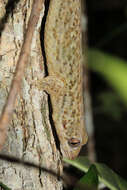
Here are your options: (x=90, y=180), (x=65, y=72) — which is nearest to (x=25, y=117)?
(x=90, y=180)

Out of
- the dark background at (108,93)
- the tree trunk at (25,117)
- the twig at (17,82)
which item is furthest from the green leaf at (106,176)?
the dark background at (108,93)

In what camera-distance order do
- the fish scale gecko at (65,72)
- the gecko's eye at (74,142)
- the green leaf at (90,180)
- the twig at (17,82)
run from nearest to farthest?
the twig at (17,82) → the green leaf at (90,180) → the fish scale gecko at (65,72) → the gecko's eye at (74,142)

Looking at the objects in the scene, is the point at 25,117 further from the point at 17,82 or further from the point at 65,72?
the point at 17,82

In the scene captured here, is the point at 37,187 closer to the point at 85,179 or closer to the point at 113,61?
the point at 85,179

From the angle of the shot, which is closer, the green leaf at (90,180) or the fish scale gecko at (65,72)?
the green leaf at (90,180)

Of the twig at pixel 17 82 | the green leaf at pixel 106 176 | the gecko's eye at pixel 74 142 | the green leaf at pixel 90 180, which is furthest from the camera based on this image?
the gecko's eye at pixel 74 142

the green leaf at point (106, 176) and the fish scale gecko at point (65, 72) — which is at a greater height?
the fish scale gecko at point (65, 72)

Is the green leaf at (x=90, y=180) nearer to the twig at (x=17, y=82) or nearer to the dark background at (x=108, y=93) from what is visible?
the twig at (x=17, y=82)
